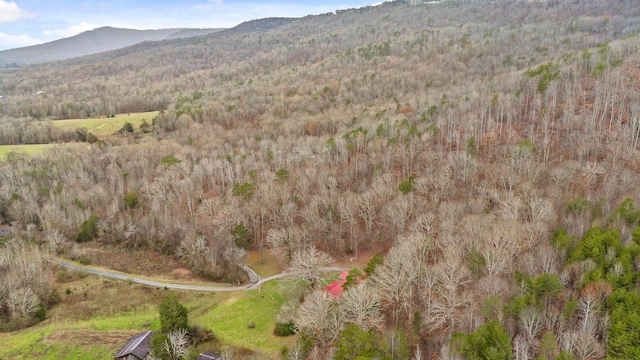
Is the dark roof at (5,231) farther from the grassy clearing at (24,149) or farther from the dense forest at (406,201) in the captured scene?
the grassy clearing at (24,149)

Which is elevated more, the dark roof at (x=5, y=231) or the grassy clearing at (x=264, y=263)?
the dark roof at (x=5, y=231)

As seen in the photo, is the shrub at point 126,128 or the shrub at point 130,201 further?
the shrub at point 126,128

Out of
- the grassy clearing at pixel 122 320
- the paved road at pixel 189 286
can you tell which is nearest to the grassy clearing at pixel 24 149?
the paved road at pixel 189 286

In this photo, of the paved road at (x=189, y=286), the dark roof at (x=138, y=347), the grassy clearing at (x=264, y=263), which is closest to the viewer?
the dark roof at (x=138, y=347)

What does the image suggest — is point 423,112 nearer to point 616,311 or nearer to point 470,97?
point 470,97

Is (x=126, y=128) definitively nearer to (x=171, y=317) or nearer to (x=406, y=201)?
(x=171, y=317)

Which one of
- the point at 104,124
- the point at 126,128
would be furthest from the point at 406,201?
the point at 104,124

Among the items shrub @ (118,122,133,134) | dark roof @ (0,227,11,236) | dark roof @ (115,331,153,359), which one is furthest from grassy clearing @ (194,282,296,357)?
shrub @ (118,122,133,134)
